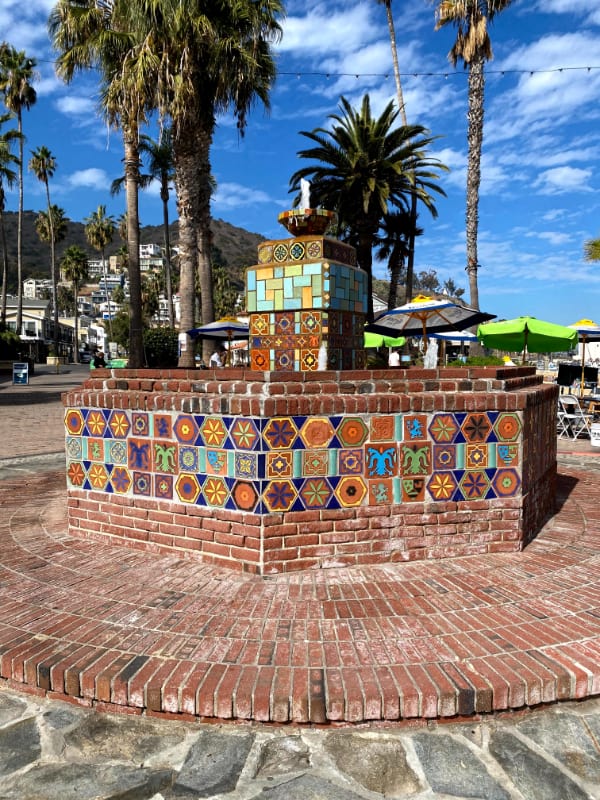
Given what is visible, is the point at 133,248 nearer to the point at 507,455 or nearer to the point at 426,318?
the point at 426,318

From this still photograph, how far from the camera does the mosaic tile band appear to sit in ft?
12.0

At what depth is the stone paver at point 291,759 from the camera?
6.59 ft

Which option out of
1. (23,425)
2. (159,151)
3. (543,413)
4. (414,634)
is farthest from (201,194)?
(159,151)

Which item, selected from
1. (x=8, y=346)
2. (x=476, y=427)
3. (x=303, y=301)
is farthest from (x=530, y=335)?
(x=8, y=346)

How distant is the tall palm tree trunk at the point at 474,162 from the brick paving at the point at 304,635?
19224mm

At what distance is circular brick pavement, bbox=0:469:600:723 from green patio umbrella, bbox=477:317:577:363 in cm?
831

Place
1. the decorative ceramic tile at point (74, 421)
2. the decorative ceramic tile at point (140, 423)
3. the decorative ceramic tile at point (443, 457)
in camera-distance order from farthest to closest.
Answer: the decorative ceramic tile at point (74, 421), the decorative ceramic tile at point (140, 423), the decorative ceramic tile at point (443, 457)

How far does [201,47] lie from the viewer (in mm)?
14438

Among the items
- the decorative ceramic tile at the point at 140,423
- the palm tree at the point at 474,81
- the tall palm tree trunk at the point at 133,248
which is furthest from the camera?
the palm tree at the point at 474,81

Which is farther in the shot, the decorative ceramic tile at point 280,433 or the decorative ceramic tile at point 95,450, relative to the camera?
the decorative ceramic tile at point 95,450

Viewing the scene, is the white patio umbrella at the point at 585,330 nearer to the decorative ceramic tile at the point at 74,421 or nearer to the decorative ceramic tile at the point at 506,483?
the decorative ceramic tile at the point at 506,483

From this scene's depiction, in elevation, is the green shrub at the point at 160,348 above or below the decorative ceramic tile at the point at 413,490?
above

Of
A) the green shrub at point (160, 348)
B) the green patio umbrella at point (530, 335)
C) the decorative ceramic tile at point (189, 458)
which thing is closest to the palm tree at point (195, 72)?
the green patio umbrella at point (530, 335)

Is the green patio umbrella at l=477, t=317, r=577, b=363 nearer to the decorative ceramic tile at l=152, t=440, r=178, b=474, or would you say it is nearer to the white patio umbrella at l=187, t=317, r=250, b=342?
the white patio umbrella at l=187, t=317, r=250, b=342
